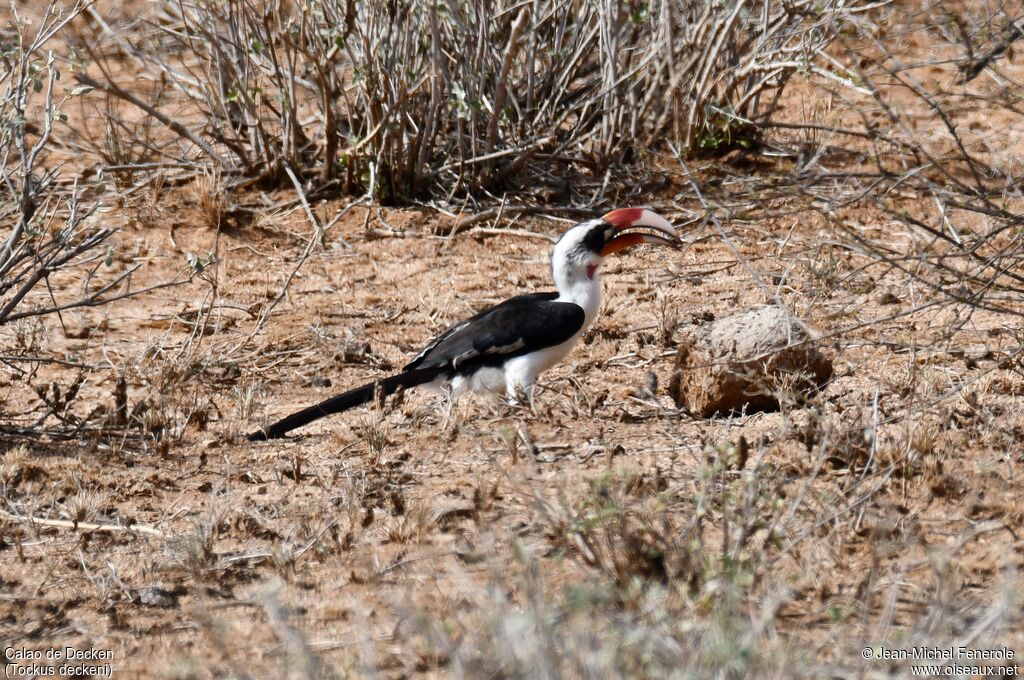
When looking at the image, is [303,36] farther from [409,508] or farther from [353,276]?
[409,508]

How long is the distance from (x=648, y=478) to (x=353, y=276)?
2701mm

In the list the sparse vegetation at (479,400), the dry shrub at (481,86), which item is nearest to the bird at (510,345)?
the sparse vegetation at (479,400)

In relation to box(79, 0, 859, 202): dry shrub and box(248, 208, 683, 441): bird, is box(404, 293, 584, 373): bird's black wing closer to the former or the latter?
box(248, 208, 683, 441): bird

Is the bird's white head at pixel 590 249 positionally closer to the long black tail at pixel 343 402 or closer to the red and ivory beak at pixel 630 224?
the red and ivory beak at pixel 630 224

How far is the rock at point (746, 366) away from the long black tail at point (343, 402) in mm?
1032

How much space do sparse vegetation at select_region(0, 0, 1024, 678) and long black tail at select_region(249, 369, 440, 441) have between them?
99mm

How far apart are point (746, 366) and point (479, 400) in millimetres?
1132

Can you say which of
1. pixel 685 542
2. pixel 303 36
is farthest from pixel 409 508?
pixel 303 36

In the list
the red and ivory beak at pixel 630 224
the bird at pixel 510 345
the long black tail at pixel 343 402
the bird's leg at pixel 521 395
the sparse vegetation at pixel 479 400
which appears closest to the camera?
the sparse vegetation at pixel 479 400

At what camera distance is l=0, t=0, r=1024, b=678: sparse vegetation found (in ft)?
11.3

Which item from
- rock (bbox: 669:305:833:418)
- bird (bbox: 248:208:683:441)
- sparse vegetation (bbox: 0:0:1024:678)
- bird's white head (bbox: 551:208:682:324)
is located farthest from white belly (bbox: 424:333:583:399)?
rock (bbox: 669:305:833:418)

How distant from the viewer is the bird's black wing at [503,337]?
514cm

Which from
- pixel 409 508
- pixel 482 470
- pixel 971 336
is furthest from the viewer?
pixel 971 336

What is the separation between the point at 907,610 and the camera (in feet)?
11.6
